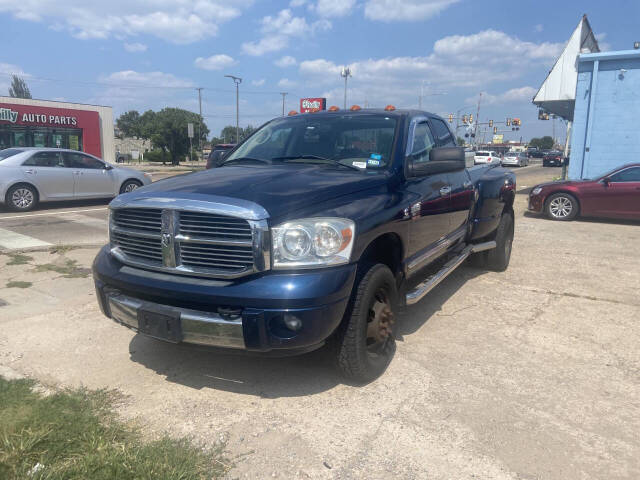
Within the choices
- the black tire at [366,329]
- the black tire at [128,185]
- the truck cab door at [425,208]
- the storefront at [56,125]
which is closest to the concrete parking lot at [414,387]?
the black tire at [366,329]

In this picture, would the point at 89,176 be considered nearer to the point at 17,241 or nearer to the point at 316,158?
the point at 17,241

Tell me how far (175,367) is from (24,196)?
9623 millimetres

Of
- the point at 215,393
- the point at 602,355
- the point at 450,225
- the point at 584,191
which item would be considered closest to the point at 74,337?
the point at 215,393

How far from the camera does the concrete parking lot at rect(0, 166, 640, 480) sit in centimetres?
254

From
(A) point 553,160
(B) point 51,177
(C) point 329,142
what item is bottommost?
(B) point 51,177

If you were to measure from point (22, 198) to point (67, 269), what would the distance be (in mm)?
6367

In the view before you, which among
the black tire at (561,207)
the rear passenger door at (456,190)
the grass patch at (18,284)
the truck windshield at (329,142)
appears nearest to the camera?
the truck windshield at (329,142)

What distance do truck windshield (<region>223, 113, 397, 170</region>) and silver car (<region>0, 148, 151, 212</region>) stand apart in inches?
342

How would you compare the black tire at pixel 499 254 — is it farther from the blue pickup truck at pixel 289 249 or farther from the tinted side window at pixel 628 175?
the tinted side window at pixel 628 175

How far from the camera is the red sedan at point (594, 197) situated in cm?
1042

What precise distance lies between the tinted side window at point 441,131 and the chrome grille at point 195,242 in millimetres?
2754

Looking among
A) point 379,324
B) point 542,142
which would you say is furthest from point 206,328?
point 542,142

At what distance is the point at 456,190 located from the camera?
187 inches

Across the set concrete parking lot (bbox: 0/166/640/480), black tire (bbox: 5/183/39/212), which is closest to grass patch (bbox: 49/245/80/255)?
concrete parking lot (bbox: 0/166/640/480)
